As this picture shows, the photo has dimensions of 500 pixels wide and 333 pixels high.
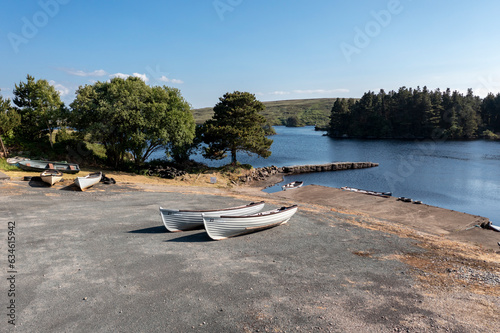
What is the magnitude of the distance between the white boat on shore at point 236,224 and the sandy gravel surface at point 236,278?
42 cm

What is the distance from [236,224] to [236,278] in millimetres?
4417

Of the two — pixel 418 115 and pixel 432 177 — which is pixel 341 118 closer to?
pixel 418 115

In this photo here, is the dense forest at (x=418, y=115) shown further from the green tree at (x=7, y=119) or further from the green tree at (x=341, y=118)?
the green tree at (x=7, y=119)

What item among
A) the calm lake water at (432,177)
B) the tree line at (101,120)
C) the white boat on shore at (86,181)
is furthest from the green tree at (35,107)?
the calm lake water at (432,177)

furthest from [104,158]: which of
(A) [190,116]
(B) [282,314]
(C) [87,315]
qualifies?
(B) [282,314]

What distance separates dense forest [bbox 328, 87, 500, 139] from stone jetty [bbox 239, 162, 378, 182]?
73.5m

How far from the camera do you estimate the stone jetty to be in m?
50.0

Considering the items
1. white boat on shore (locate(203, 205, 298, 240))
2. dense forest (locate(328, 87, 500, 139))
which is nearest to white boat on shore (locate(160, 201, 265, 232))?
white boat on shore (locate(203, 205, 298, 240))

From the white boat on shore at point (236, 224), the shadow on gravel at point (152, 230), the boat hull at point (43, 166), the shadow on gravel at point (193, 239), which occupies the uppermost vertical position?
the boat hull at point (43, 166)

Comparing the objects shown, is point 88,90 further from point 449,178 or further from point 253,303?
point 449,178

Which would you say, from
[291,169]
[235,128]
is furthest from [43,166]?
[291,169]

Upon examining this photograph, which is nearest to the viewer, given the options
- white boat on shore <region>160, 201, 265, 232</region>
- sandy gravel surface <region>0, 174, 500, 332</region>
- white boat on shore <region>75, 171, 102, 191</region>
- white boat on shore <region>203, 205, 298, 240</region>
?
sandy gravel surface <region>0, 174, 500, 332</region>

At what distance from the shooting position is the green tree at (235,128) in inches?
1848

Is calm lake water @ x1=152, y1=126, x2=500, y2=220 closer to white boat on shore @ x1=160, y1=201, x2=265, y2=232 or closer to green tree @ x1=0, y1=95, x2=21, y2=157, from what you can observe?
white boat on shore @ x1=160, y1=201, x2=265, y2=232
